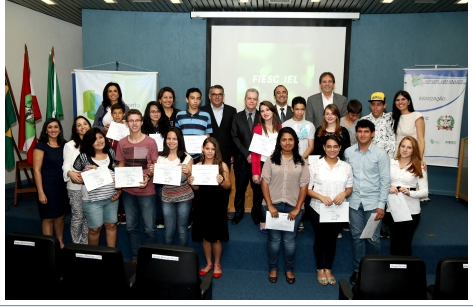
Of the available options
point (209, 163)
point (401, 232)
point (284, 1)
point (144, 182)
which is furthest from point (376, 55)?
point (144, 182)

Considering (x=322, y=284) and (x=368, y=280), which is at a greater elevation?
(x=368, y=280)

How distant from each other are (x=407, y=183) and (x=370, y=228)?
0.53m

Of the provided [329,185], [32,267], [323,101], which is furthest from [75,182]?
[323,101]

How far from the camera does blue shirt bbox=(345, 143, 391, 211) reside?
3.28 metres

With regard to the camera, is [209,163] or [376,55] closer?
[209,163]

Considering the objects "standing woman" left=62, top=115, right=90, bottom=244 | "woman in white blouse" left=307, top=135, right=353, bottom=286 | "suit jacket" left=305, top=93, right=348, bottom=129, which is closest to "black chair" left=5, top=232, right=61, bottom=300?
"standing woman" left=62, top=115, right=90, bottom=244

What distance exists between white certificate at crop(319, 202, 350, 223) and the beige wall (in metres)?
5.84

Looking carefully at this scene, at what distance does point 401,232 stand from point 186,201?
2.02 meters

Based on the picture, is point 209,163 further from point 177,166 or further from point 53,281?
point 53,281

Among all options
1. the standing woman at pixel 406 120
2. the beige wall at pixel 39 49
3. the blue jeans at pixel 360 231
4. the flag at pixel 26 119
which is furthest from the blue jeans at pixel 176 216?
the beige wall at pixel 39 49

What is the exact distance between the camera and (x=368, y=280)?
2.21 metres

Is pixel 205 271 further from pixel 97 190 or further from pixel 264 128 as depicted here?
pixel 264 128

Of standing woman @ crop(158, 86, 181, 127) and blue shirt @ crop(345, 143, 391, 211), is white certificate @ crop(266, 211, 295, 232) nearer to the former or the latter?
blue shirt @ crop(345, 143, 391, 211)

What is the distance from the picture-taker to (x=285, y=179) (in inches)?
133
